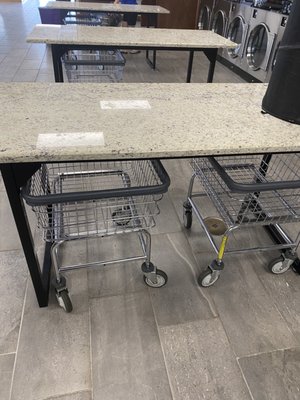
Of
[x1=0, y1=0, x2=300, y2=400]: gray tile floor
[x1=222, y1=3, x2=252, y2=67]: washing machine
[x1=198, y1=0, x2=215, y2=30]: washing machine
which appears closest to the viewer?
[x1=0, y1=0, x2=300, y2=400]: gray tile floor

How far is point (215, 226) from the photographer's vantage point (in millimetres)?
1896

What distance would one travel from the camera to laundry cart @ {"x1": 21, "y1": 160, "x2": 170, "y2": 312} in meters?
1.05

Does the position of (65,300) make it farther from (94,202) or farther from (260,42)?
(260,42)

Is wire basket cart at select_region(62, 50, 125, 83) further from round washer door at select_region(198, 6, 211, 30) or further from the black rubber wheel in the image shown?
round washer door at select_region(198, 6, 211, 30)

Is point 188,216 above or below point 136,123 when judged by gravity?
below

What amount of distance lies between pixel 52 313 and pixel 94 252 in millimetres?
403

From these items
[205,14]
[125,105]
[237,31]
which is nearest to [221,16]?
[237,31]

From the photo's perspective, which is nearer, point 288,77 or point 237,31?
point 288,77

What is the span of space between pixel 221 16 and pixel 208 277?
15.5 feet

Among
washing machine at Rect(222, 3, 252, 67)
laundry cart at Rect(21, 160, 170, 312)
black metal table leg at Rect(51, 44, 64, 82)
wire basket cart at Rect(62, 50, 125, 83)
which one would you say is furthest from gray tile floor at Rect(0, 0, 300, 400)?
washing machine at Rect(222, 3, 252, 67)

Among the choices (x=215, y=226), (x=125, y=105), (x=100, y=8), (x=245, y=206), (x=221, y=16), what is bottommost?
(x=215, y=226)

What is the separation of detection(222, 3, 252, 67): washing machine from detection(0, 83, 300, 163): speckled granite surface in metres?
3.34

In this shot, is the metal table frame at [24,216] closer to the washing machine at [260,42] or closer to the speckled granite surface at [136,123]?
the speckled granite surface at [136,123]

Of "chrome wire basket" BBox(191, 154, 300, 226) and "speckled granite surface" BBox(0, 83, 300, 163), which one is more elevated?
"speckled granite surface" BBox(0, 83, 300, 163)
